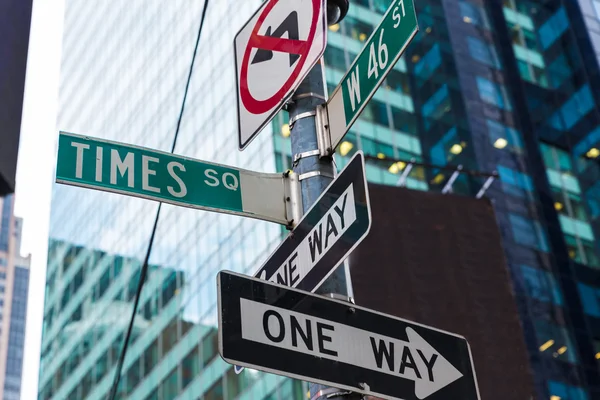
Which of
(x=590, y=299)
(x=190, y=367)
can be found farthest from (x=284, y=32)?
(x=590, y=299)

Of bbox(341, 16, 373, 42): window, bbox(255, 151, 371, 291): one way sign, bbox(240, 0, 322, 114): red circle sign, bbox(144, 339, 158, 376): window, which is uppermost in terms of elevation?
bbox(341, 16, 373, 42): window

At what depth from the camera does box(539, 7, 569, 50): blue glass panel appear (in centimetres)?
5366

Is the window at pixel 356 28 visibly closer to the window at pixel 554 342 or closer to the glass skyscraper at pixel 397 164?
the glass skyscraper at pixel 397 164

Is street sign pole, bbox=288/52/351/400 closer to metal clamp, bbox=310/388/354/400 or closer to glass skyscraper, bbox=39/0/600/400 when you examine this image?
metal clamp, bbox=310/388/354/400

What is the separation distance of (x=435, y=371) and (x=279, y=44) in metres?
2.04

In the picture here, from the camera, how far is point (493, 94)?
159 feet

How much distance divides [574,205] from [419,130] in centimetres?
A: 884

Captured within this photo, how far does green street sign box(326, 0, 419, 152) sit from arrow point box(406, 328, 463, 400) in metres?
1.14

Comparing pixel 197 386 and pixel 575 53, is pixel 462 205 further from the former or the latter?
pixel 575 53

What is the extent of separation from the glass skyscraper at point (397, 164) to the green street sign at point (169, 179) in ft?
98.0

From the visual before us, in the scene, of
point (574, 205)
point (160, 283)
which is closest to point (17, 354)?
point (160, 283)

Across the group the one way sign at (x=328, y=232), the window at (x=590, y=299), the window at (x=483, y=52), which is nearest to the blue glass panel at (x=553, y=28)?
the window at (x=483, y=52)

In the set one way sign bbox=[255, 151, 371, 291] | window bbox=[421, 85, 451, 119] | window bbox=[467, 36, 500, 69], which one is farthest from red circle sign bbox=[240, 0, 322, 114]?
window bbox=[467, 36, 500, 69]

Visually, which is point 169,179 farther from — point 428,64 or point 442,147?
point 428,64
